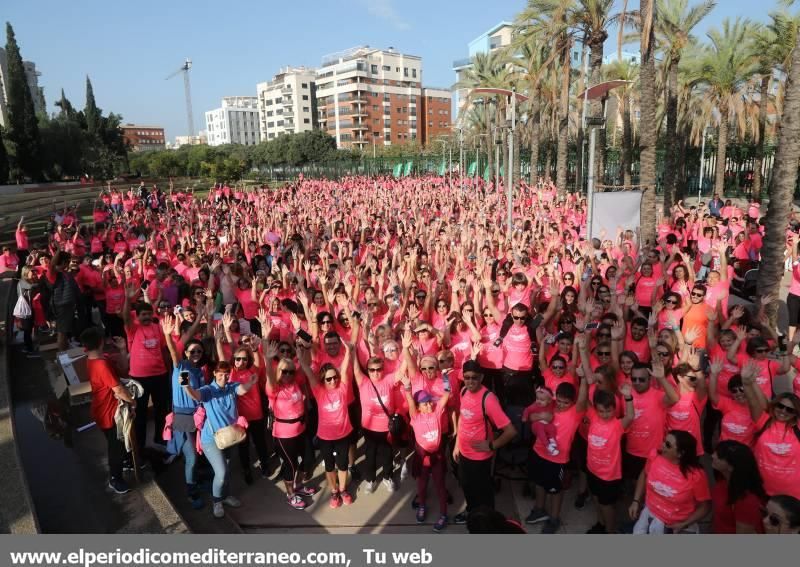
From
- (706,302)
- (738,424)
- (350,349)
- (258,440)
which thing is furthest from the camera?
(706,302)

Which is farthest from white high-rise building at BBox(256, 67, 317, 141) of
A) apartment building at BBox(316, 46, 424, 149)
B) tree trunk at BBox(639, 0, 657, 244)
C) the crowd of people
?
the crowd of people

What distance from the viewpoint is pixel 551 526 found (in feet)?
14.3

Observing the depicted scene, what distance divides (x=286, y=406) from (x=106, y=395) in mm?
1545

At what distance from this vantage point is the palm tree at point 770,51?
19219 millimetres

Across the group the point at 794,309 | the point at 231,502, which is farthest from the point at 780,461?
the point at 794,309

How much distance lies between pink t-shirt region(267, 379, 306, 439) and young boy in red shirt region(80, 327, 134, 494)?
121 cm

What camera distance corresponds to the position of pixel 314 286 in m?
7.49

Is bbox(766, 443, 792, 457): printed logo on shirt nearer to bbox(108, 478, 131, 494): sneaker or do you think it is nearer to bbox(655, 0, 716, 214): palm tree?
bbox(108, 478, 131, 494): sneaker

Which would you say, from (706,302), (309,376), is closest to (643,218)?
(706,302)

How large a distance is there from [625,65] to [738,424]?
28756 mm

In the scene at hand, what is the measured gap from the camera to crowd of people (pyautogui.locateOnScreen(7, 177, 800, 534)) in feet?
12.5

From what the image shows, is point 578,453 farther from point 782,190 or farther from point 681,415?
point 782,190

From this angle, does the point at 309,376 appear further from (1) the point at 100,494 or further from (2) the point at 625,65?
(2) the point at 625,65

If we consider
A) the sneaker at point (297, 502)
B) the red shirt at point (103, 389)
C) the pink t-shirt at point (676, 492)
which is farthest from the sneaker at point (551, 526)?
the red shirt at point (103, 389)
